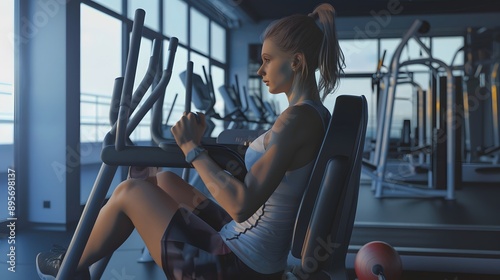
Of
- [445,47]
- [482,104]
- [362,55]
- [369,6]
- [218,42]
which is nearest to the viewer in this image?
[482,104]

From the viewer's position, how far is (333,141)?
2.48 ft

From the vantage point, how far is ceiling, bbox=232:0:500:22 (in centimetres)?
735

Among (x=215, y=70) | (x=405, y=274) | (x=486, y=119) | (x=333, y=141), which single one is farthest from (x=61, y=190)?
(x=486, y=119)

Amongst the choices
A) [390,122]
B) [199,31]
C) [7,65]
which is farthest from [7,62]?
[199,31]

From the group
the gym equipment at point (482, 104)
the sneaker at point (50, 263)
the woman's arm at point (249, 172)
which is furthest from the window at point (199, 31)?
the woman's arm at point (249, 172)

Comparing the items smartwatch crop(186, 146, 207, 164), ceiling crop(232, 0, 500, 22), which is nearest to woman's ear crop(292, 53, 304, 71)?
smartwatch crop(186, 146, 207, 164)

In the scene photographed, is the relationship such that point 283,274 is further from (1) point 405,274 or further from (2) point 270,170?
(1) point 405,274

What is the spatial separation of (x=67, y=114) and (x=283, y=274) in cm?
256

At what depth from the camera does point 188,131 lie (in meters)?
0.84

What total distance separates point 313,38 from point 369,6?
7.21m

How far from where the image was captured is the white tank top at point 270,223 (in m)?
0.91

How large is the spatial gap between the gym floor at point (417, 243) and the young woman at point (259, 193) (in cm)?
117

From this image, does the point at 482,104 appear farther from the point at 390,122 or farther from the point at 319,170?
the point at 319,170

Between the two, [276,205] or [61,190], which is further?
[61,190]
